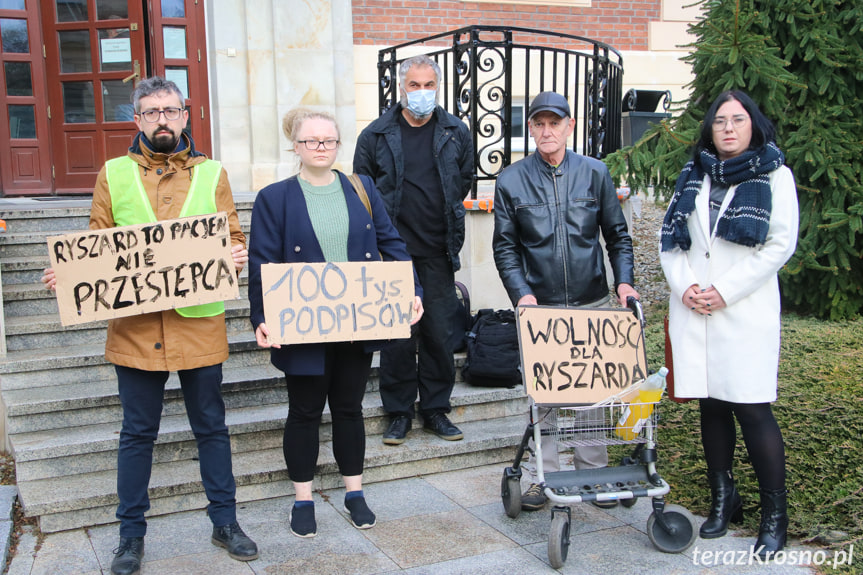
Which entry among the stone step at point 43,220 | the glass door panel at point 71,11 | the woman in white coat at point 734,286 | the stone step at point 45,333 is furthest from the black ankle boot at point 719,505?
the glass door panel at point 71,11

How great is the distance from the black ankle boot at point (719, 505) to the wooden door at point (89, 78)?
282 inches

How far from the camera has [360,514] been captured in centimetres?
392

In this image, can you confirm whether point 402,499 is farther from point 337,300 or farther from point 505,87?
point 505,87

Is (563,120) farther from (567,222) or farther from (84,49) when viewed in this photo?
(84,49)

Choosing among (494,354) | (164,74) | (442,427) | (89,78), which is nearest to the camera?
(442,427)

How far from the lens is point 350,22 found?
931 cm

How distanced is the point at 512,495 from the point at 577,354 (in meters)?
0.84

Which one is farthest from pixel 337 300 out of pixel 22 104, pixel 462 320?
pixel 22 104

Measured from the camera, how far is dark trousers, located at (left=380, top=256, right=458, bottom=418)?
4641 millimetres

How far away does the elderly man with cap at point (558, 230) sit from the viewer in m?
3.90

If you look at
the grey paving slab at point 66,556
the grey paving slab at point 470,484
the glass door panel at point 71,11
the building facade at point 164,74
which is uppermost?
the glass door panel at point 71,11

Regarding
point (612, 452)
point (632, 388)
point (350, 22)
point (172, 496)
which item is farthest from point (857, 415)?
point (350, 22)

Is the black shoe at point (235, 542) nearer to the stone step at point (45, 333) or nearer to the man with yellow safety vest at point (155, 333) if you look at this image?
the man with yellow safety vest at point (155, 333)

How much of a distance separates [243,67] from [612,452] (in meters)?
6.14
